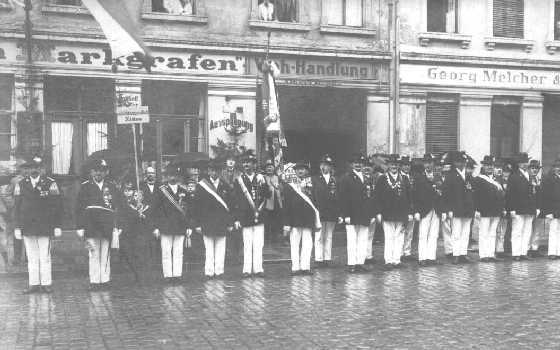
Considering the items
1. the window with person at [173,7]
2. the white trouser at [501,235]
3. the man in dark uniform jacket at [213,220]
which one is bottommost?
the white trouser at [501,235]

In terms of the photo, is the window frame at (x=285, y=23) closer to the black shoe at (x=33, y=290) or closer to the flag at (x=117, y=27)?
the flag at (x=117, y=27)

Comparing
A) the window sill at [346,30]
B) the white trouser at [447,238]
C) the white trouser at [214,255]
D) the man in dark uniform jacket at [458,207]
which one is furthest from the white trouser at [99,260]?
the window sill at [346,30]

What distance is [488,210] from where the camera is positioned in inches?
528

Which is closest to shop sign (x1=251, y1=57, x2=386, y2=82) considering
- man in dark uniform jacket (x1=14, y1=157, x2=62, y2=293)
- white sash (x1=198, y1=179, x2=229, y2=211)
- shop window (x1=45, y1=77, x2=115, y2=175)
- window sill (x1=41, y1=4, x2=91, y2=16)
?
shop window (x1=45, y1=77, x2=115, y2=175)

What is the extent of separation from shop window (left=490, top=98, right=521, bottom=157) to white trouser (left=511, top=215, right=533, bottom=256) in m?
7.47

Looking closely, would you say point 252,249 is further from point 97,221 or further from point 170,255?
point 97,221

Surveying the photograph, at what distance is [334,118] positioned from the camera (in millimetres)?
19609

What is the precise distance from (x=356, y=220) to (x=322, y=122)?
7501mm

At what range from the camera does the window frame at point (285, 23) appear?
731 inches

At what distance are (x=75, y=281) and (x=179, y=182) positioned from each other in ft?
6.92

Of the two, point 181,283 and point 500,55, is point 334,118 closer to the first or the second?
point 500,55

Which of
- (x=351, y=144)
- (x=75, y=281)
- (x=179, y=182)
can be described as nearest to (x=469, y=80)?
(x=351, y=144)

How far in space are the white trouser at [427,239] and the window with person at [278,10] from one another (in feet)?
26.2

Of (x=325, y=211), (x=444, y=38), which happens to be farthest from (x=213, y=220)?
(x=444, y=38)
